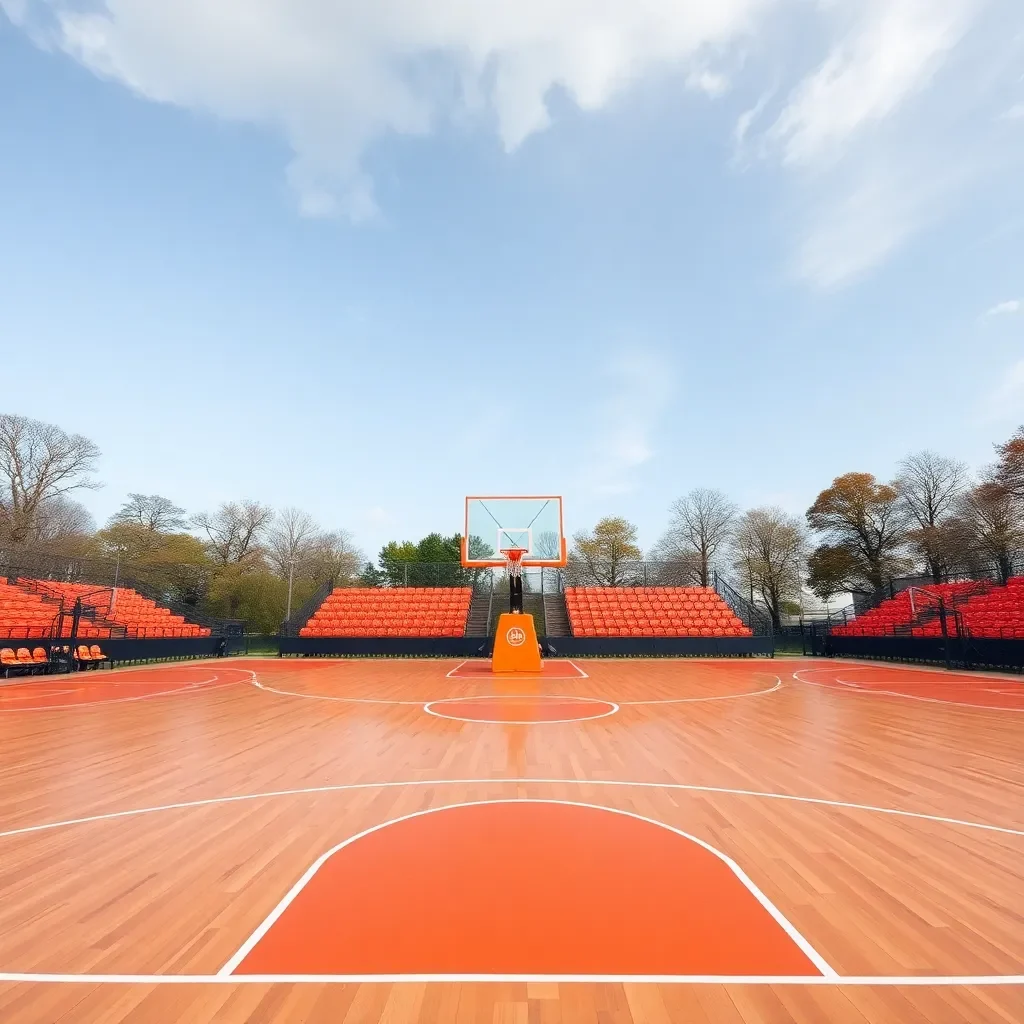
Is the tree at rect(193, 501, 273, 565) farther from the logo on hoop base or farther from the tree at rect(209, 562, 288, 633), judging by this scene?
the logo on hoop base

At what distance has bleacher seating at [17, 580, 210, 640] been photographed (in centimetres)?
1867

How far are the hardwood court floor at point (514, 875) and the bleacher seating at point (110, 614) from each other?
13.1 m

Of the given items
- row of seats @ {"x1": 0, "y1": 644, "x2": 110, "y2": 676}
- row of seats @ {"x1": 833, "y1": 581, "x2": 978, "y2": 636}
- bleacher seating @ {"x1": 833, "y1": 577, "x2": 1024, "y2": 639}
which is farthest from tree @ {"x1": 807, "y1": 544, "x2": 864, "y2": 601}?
row of seats @ {"x1": 0, "y1": 644, "x2": 110, "y2": 676}

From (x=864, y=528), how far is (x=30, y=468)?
45.6m

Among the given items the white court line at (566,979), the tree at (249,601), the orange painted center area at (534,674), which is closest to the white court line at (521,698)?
the orange painted center area at (534,674)

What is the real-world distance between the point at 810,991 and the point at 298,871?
2715 mm

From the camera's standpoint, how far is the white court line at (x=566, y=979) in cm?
222

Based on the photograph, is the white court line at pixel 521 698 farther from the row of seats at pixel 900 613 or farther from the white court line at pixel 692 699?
the row of seats at pixel 900 613

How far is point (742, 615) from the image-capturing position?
79.9 feet

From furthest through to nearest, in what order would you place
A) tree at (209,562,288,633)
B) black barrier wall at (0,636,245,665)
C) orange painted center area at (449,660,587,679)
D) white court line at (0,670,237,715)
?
tree at (209,562,288,633)
black barrier wall at (0,636,245,665)
orange painted center area at (449,660,587,679)
white court line at (0,670,237,715)

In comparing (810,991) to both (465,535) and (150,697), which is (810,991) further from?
(465,535)

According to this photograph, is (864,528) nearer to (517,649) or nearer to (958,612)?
(958,612)

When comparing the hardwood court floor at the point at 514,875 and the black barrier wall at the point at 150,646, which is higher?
the black barrier wall at the point at 150,646

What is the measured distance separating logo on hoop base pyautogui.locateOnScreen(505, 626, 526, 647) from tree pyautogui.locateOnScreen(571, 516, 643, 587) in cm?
2180
